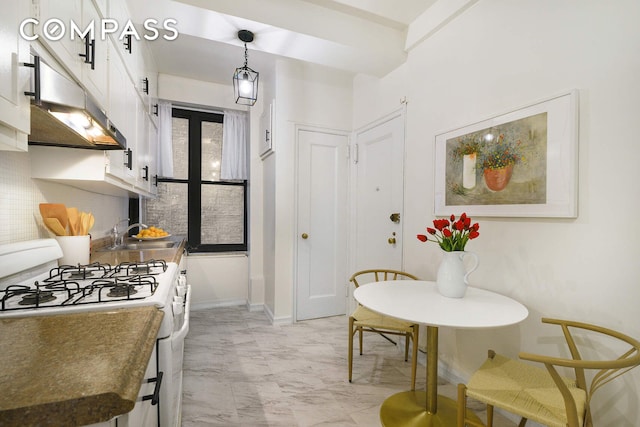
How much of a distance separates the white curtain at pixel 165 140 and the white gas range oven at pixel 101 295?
2135 mm

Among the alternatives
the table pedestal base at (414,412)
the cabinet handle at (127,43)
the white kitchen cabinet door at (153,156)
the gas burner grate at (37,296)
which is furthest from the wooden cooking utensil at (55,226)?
the table pedestal base at (414,412)

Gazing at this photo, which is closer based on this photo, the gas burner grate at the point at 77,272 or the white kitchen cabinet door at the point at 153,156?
the gas burner grate at the point at 77,272

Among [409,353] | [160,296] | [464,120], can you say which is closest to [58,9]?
[160,296]

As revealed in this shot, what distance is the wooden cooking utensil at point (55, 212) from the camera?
1.55 meters

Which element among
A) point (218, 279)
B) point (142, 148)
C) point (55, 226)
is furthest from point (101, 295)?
point (218, 279)

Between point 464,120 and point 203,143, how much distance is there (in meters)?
3.12

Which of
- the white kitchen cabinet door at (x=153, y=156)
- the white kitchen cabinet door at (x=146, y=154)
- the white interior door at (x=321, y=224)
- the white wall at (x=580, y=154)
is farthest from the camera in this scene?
the white interior door at (x=321, y=224)

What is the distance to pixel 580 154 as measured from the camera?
1446 mm

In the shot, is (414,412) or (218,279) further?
(218,279)

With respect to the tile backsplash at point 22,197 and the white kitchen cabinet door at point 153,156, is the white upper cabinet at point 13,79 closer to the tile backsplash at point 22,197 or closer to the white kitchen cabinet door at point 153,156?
the tile backsplash at point 22,197

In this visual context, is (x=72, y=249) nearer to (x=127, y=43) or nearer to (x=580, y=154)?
(x=127, y=43)

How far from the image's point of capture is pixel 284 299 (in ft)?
10.8

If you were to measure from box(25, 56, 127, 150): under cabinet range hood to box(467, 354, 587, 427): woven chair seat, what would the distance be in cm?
188

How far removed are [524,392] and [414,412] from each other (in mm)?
755
